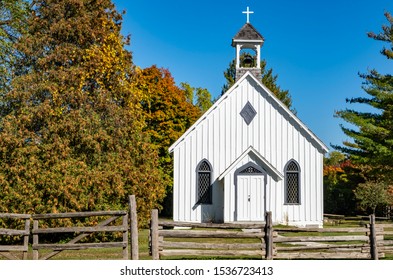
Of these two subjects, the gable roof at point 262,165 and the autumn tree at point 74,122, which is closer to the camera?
the autumn tree at point 74,122

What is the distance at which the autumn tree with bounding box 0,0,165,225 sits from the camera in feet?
80.8

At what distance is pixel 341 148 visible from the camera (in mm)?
46781

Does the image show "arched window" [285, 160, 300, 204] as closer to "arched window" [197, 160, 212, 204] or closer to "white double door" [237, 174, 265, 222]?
"white double door" [237, 174, 265, 222]

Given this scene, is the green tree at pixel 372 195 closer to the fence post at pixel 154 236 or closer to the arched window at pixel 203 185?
the arched window at pixel 203 185

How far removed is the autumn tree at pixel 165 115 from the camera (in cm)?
4647

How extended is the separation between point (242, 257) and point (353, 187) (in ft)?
106

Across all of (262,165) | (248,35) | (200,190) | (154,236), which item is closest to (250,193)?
(262,165)

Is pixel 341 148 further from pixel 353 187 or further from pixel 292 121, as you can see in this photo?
pixel 292 121

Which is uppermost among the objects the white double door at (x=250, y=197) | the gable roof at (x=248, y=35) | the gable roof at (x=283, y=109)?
the gable roof at (x=248, y=35)

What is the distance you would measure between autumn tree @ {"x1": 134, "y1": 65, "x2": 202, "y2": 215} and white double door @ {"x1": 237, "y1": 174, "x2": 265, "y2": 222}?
15173 millimetres

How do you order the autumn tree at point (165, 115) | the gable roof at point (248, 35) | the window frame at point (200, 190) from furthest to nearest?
the autumn tree at point (165, 115) < the gable roof at point (248, 35) < the window frame at point (200, 190)

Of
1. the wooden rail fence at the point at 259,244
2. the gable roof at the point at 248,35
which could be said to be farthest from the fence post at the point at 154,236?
the gable roof at the point at 248,35

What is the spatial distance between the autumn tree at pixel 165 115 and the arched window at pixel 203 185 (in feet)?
46.0

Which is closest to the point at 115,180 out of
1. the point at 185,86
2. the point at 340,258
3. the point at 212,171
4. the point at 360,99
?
the point at 212,171
